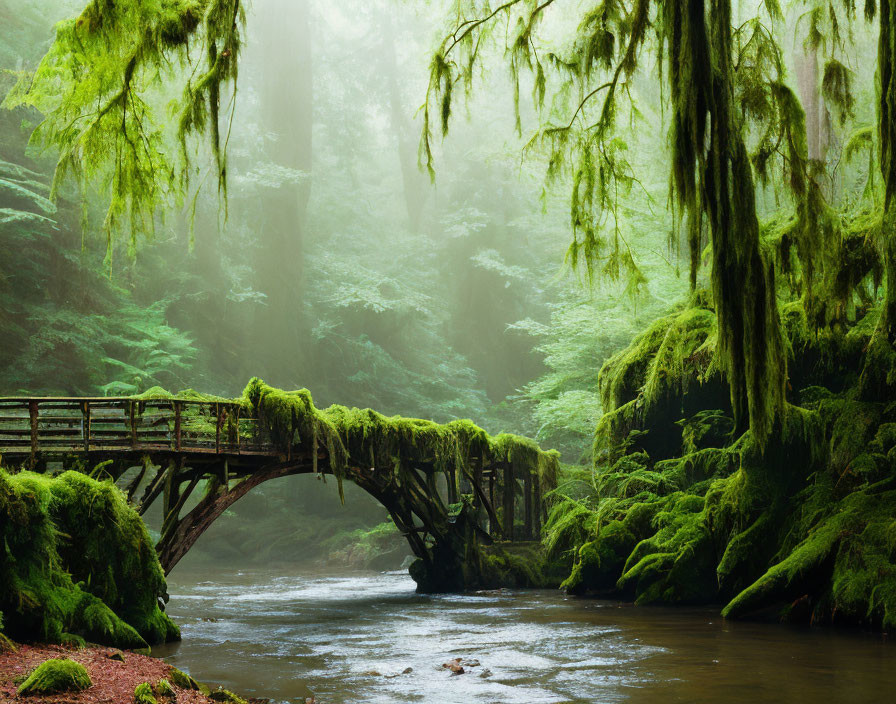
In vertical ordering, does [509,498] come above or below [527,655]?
above

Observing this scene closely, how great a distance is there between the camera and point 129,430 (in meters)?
11.4

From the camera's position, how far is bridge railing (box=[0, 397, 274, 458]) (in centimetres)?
1041

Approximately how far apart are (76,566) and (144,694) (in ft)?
12.6

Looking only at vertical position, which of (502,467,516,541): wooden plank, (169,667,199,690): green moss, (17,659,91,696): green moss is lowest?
(169,667,199,690): green moss

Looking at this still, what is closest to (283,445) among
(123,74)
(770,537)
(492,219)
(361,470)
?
(361,470)

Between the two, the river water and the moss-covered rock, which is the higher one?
the moss-covered rock

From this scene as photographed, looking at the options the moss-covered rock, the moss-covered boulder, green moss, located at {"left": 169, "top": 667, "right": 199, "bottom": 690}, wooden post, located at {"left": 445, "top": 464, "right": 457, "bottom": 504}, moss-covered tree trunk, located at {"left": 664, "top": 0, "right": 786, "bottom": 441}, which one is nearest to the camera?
moss-covered tree trunk, located at {"left": 664, "top": 0, "right": 786, "bottom": 441}

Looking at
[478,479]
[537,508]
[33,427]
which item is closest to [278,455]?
[33,427]

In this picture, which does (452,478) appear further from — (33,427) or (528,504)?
(33,427)

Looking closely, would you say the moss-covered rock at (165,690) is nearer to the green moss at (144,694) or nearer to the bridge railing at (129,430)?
the green moss at (144,694)

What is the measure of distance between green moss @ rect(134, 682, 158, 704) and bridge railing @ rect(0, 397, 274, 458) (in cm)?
491

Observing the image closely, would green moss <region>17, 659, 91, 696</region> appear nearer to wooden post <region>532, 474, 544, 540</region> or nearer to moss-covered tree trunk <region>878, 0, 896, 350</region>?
moss-covered tree trunk <region>878, 0, 896, 350</region>

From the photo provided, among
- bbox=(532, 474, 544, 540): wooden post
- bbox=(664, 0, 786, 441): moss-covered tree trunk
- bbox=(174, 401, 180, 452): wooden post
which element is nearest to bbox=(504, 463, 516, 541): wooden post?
bbox=(532, 474, 544, 540): wooden post

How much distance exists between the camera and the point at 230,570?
26.7 m
